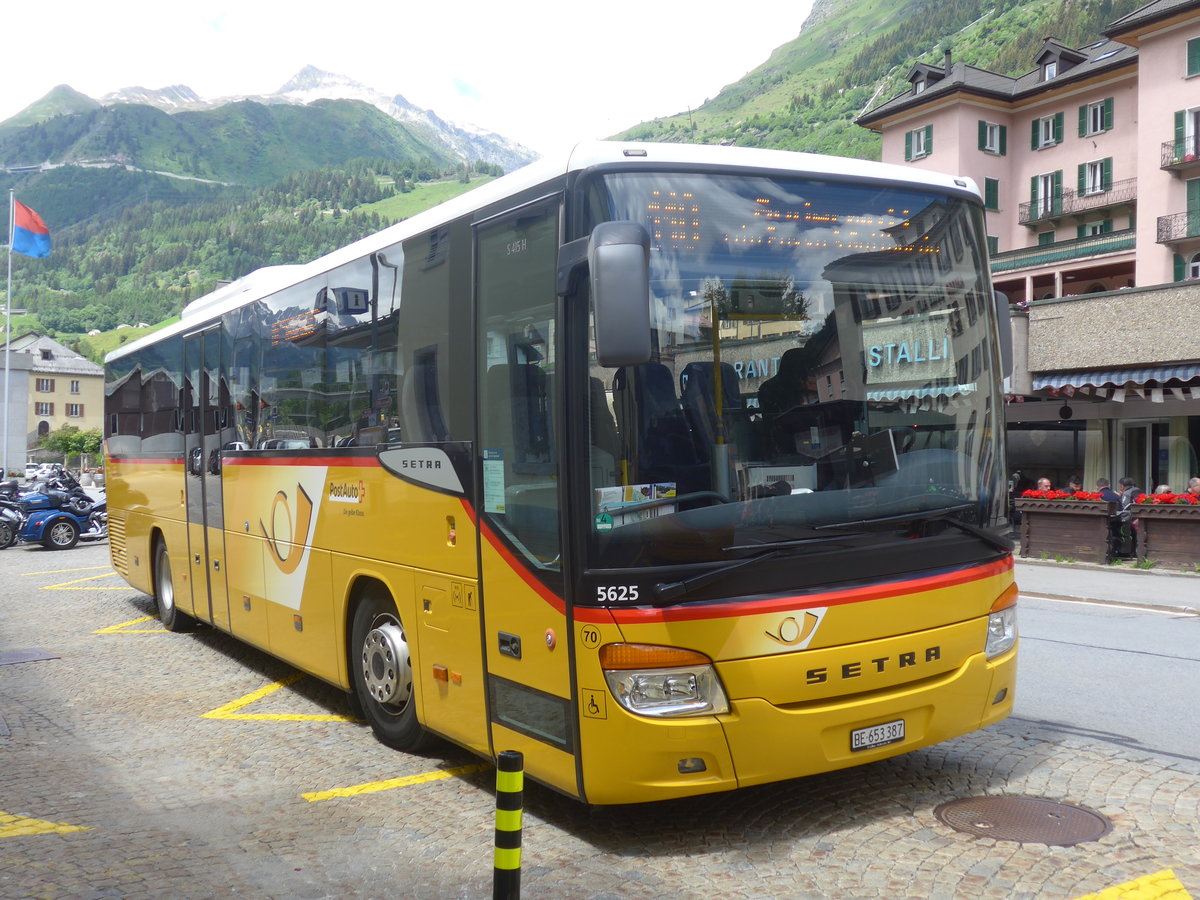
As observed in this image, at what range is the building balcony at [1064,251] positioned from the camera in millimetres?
47719

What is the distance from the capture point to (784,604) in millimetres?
4977

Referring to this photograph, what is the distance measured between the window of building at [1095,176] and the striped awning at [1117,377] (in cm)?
2918

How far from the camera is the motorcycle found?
78.1ft

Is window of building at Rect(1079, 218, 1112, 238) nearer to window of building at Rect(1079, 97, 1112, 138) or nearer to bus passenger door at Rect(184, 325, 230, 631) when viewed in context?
window of building at Rect(1079, 97, 1112, 138)

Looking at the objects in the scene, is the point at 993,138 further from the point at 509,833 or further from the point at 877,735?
the point at 509,833

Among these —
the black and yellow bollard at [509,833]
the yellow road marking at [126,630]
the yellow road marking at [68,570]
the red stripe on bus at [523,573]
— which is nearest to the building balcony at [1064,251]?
the yellow road marking at [68,570]

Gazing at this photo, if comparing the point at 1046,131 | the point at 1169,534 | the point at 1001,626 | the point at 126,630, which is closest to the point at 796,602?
the point at 1001,626

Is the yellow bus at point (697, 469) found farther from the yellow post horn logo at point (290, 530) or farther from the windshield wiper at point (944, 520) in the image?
the yellow post horn logo at point (290, 530)

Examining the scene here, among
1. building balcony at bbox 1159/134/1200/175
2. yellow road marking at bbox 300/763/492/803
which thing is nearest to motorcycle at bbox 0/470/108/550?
yellow road marking at bbox 300/763/492/803

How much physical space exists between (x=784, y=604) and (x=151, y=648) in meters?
8.24

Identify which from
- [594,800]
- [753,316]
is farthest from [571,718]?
[753,316]

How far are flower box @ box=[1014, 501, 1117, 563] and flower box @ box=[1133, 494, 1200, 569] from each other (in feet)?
2.36

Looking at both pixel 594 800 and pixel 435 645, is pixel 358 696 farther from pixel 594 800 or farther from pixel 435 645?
pixel 594 800

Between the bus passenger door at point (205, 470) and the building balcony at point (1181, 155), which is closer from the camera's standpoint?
the bus passenger door at point (205, 470)
